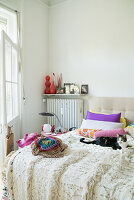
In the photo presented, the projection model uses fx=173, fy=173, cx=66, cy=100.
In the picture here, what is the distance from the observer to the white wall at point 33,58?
3.19 metres

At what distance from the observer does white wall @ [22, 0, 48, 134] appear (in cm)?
319

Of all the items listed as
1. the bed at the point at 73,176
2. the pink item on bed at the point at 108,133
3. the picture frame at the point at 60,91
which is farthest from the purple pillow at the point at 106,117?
the picture frame at the point at 60,91

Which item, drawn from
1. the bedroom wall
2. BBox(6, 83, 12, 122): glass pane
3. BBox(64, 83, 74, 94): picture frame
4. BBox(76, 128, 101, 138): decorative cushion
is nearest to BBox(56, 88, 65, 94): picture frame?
BBox(64, 83, 74, 94): picture frame

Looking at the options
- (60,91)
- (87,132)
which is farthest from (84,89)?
(87,132)

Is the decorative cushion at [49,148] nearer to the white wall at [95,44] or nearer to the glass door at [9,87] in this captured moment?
the glass door at [9,87]

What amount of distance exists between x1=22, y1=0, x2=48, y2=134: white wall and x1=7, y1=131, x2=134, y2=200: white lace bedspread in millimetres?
1644

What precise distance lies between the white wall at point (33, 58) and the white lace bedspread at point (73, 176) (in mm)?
1644

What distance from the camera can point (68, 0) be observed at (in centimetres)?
345

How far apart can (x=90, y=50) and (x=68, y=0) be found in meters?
1.15

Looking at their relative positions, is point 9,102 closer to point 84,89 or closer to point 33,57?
point 33,57

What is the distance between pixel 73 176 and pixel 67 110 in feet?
6.98

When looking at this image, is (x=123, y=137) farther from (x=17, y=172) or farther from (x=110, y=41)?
(x=110, y=41)

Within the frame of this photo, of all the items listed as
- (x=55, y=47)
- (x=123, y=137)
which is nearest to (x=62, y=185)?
(x=123, y=137)

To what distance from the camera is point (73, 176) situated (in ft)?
4.24
